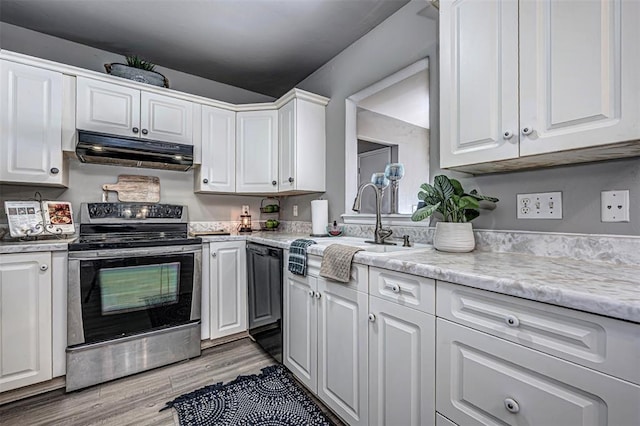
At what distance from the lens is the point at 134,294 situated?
2.00m

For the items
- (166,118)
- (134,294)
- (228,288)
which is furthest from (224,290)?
(166,118)

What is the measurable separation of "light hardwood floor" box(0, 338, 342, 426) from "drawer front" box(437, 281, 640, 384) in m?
1.09

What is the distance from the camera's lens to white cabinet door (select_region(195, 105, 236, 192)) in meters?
2.70

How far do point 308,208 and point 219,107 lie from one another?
4.23 ft

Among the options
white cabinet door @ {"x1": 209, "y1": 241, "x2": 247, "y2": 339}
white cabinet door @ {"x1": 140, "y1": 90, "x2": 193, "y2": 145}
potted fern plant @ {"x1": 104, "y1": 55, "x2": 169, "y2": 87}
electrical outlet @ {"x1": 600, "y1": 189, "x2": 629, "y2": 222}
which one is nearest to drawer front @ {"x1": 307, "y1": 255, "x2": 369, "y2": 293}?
electrical outlet @ {"x1": 600, "y1": 189, "x2": 629, "y2": 222}

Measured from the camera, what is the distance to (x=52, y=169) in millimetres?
2055

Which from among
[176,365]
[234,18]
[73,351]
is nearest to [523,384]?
[176,365]

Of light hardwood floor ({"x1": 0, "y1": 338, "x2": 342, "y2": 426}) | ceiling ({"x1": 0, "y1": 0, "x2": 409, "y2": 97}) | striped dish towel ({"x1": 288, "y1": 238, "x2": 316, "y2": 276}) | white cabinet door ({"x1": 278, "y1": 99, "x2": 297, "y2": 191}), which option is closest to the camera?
light hardwood floor ({"x1": 0, "y1": 338, "x2": 342, "y2": 426})

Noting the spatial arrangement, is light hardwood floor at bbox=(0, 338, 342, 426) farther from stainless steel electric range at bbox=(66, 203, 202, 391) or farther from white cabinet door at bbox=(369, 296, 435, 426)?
white cabinet door at bbox=(369, 296, 435, 426)

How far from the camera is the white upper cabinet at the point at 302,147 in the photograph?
2.60 metres

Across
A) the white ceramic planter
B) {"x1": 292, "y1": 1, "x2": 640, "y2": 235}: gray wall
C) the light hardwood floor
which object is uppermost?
{"x1": 292, "y1": 1, "x2": 640, "y2": 235}: gray wall

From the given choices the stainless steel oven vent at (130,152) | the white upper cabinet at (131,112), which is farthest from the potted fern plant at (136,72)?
the stainless steel oven vent at (130,152)

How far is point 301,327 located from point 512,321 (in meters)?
1.23

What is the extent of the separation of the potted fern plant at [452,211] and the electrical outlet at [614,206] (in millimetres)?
384
